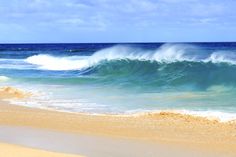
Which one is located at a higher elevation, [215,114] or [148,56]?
[148,56]

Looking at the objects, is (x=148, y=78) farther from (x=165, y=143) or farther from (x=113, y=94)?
(x=165, y=143)

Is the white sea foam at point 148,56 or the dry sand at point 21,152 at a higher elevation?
the white sea foam at point 148,56

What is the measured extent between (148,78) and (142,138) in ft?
38.9

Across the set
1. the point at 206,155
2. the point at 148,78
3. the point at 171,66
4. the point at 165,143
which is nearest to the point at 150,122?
the point at 165,143

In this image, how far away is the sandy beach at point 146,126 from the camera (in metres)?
6.84

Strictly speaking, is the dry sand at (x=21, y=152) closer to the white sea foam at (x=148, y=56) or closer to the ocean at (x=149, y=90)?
the ocean at (x=149, y=90)

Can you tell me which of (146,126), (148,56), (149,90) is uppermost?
(148,56)

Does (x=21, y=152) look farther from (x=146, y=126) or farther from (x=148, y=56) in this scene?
(x=148, y=56)

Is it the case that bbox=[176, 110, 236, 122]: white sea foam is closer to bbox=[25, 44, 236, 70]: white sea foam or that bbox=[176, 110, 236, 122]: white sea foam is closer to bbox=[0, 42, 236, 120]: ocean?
Answer: bbox=[0, 42, 236, 120]: ocean

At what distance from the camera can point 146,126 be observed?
8.23 meters

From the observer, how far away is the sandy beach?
6844mm

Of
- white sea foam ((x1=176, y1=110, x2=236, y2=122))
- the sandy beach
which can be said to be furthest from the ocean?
the sandy beach

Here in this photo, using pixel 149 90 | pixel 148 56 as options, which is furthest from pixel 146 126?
pixel 148 56

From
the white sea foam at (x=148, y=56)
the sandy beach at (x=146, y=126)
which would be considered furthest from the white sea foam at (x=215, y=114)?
the white sea foam at (x=148, y=56)
